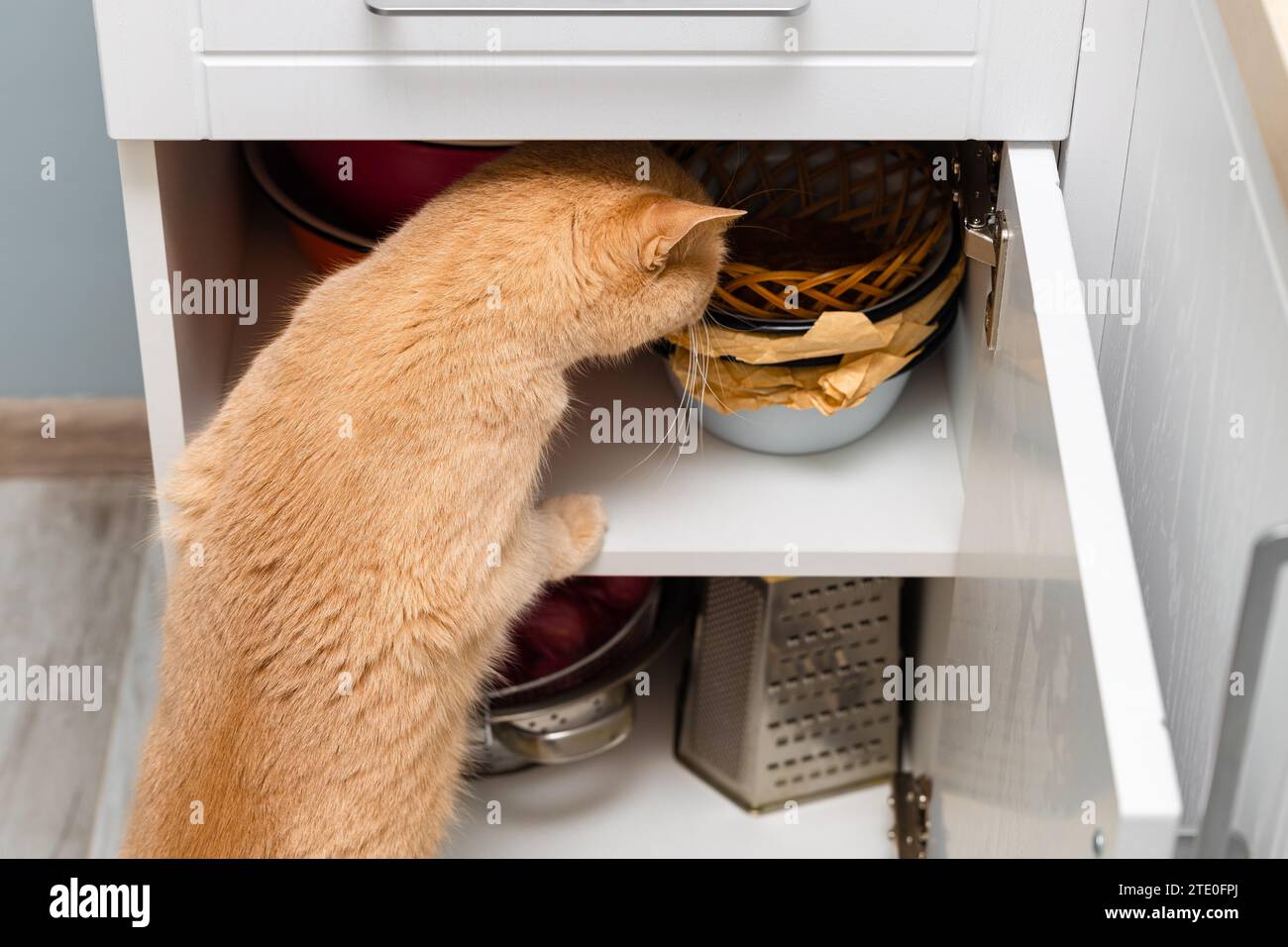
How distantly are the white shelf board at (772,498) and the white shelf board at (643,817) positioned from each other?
0.32 meters

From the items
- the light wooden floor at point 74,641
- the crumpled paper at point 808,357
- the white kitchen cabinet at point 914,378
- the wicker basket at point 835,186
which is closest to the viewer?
the white kitchen cabinet at point 914,378

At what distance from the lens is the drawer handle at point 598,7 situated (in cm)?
71

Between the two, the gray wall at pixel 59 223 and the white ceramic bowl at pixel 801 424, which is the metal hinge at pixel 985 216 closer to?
the white ceramic bowl at pixel 801 424

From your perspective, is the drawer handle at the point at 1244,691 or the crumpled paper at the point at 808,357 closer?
the drawer handle at the point at 1244,691

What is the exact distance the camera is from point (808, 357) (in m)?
0.89

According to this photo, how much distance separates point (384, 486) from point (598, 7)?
28cm

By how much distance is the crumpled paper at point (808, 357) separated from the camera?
87cm

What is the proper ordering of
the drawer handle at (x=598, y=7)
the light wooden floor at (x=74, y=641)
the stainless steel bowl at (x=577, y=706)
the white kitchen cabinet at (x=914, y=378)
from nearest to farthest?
the white kitchen cabinet at (x=914, y=378) → the drawer handle at (x=598, y=7) → the stainless steel bowl at (x=577, y=706) → the light wooden floor at (x=74, y=641)

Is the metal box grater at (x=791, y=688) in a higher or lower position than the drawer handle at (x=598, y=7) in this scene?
lower

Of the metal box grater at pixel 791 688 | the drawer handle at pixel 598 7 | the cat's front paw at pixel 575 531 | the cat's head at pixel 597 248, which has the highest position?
the drawer handle at pixel 598 7

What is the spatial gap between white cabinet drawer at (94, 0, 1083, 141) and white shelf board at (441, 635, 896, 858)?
603 millimetres

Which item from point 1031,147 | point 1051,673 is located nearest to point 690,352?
point 1031,147

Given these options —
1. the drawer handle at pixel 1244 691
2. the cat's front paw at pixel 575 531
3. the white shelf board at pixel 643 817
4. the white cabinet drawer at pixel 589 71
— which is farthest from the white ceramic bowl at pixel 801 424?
the drawer handle at pixel 1244 691

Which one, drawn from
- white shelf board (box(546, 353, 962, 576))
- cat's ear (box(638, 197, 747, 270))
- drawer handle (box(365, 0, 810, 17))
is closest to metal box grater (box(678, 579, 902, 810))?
white shelf board (box(546, 353, 962, 576))
